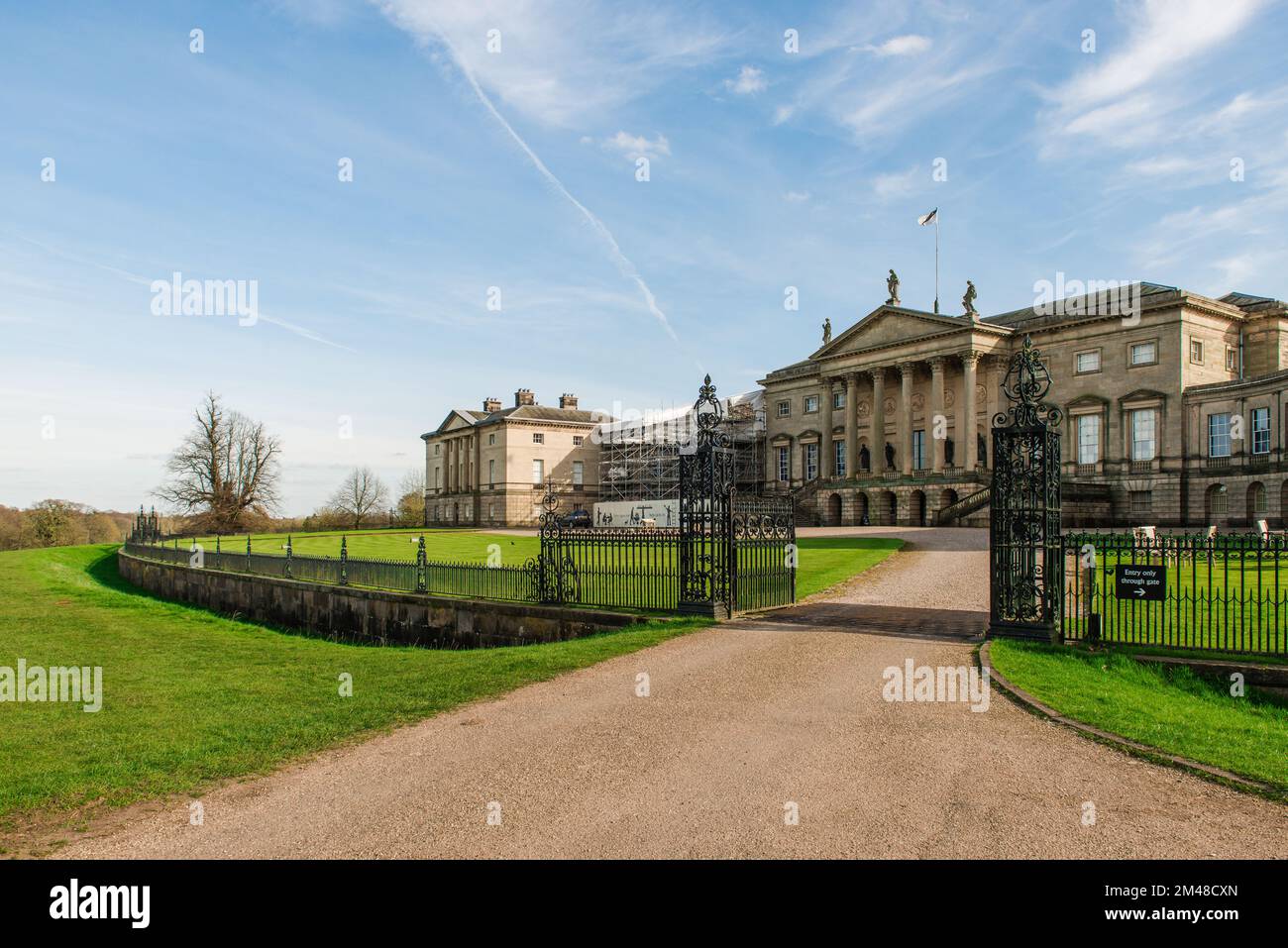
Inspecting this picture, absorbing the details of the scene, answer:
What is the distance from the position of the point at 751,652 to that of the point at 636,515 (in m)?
45.2

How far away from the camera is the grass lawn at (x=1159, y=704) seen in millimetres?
7324

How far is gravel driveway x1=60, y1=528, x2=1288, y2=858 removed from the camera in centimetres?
530

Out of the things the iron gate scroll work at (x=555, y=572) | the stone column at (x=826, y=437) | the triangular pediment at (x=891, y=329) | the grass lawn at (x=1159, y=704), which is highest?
the triangular pediment at (x=891, y=329)

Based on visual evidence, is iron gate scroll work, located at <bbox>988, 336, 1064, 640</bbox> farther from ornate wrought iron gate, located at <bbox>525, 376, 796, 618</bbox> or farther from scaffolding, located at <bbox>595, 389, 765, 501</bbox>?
scaffolding, located at <bbox>595, 389, 765, 501</bbox>

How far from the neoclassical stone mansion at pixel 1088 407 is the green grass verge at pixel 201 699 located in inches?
1537

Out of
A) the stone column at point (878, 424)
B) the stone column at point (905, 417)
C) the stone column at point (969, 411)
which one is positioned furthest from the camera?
the stone column at point (878, 424)

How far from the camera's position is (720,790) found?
20.6 feet

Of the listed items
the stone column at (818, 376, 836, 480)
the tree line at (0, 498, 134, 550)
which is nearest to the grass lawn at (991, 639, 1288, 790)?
the stone column at (818, 376, 836, 480)

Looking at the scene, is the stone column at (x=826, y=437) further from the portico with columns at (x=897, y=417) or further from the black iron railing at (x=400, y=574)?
the black iron railing at (x=400, y=574)
